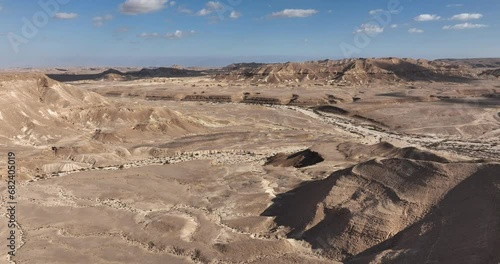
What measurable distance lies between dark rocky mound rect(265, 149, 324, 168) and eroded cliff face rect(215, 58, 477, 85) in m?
91.5

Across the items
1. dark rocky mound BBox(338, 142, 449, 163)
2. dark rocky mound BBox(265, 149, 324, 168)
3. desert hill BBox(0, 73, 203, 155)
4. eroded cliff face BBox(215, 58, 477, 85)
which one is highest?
eroded cliff face BBox(215, 58, 477, 85)

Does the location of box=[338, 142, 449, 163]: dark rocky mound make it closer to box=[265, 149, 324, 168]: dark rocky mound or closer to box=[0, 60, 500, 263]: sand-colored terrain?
box=[0, 60, 500, 263]: sand-colored terrain

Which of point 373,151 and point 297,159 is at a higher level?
point 373,151

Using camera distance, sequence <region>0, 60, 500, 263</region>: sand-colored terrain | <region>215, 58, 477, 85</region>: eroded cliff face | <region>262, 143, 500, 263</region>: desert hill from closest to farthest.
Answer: <region>262, 143, 500, 263</region>: desert hill → <region>0, 60, 500, 263</region>: sand-colored terrain → <region>215, 58, 477, 85</region>: eroded cliff face

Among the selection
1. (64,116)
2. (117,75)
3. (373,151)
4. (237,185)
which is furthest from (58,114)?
(117,75)

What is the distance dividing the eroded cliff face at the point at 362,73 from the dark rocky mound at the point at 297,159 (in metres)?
91.5

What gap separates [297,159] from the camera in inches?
1564

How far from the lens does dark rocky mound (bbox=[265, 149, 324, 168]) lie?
1533 inches

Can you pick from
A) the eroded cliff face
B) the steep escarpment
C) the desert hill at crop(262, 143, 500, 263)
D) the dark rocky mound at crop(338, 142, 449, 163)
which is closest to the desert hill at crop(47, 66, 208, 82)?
the eroded cliff face

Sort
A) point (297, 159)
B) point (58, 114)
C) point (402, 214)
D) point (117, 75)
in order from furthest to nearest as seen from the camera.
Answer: point (117, 75), point (58, 114), point (297, 159), point (402, 214)

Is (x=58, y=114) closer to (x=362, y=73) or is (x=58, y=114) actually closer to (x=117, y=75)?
(x=362, y=73)

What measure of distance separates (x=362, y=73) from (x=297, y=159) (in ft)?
333

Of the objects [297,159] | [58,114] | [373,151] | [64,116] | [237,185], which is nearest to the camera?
[237,185]

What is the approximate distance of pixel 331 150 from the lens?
42281 millimetres
